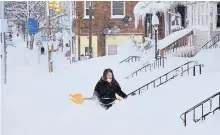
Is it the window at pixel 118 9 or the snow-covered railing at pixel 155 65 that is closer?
the window at pixel 118 9

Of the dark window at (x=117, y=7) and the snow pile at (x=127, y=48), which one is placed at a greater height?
the dark window at (x=117, y=7)

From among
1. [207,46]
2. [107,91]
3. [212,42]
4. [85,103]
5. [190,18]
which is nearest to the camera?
[85,103]

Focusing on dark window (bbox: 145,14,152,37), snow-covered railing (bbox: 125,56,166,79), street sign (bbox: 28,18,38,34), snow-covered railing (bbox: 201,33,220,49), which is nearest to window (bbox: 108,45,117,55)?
snow-covered railing (bbox: 125,56,166,79)

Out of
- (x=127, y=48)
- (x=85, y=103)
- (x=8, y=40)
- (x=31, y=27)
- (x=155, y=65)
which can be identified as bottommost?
(x=85, y=103)

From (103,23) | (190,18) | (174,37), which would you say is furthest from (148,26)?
(103,23)

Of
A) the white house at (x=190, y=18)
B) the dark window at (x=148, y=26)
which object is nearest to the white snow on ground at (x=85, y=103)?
the dark window at (x=148, y=26)

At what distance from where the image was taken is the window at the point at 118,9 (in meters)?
6.82

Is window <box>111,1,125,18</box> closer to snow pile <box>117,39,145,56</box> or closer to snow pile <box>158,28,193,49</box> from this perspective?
snow pile <box>117,39,145,56</box>

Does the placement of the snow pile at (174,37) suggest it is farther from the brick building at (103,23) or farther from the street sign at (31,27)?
the street sign at (31,27)

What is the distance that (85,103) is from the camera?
6059 millimetres

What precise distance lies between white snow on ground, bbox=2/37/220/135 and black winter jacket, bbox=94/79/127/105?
0.25 ft

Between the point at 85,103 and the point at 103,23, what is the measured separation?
1.89 m

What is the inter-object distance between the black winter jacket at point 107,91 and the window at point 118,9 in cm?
103

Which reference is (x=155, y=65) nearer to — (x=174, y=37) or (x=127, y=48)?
(x=127, y=48)
